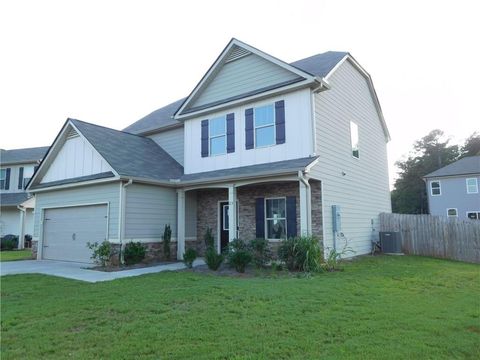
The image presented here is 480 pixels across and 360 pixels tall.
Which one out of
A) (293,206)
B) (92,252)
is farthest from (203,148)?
(92,252)

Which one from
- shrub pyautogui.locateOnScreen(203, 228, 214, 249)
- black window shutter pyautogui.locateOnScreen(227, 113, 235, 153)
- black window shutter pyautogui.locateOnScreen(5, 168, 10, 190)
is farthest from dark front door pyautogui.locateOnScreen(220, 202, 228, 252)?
black window shutter pyautogui.locateOnScreen(5, 168, 10, 190)

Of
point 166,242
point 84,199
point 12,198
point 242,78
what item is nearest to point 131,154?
point 84,199

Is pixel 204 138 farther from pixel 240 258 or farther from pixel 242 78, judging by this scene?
pixel 240 258

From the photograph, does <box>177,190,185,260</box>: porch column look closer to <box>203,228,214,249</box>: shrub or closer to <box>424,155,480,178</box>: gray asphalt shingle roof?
<box>203,228,214,249</box>: shrub

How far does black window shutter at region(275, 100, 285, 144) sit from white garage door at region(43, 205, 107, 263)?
6.59 metres

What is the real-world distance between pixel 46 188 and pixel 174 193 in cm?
558

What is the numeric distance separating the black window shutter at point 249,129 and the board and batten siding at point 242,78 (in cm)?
90

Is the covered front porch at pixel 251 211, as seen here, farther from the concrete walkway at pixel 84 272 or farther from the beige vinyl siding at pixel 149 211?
the concrete walkway at pixel 84 272

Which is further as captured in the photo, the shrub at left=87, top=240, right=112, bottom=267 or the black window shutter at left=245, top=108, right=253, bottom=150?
the black window shutter at left=245, top=108, right=253, bottom=150

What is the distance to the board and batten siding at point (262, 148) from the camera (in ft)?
35.8

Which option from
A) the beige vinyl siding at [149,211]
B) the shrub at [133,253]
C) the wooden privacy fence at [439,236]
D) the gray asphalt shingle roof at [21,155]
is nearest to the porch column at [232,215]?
the beige vinyl siding at [149,211]

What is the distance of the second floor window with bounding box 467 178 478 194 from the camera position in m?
28.3

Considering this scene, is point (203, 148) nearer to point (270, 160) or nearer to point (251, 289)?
point (270, 160)

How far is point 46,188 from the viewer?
14125mm
